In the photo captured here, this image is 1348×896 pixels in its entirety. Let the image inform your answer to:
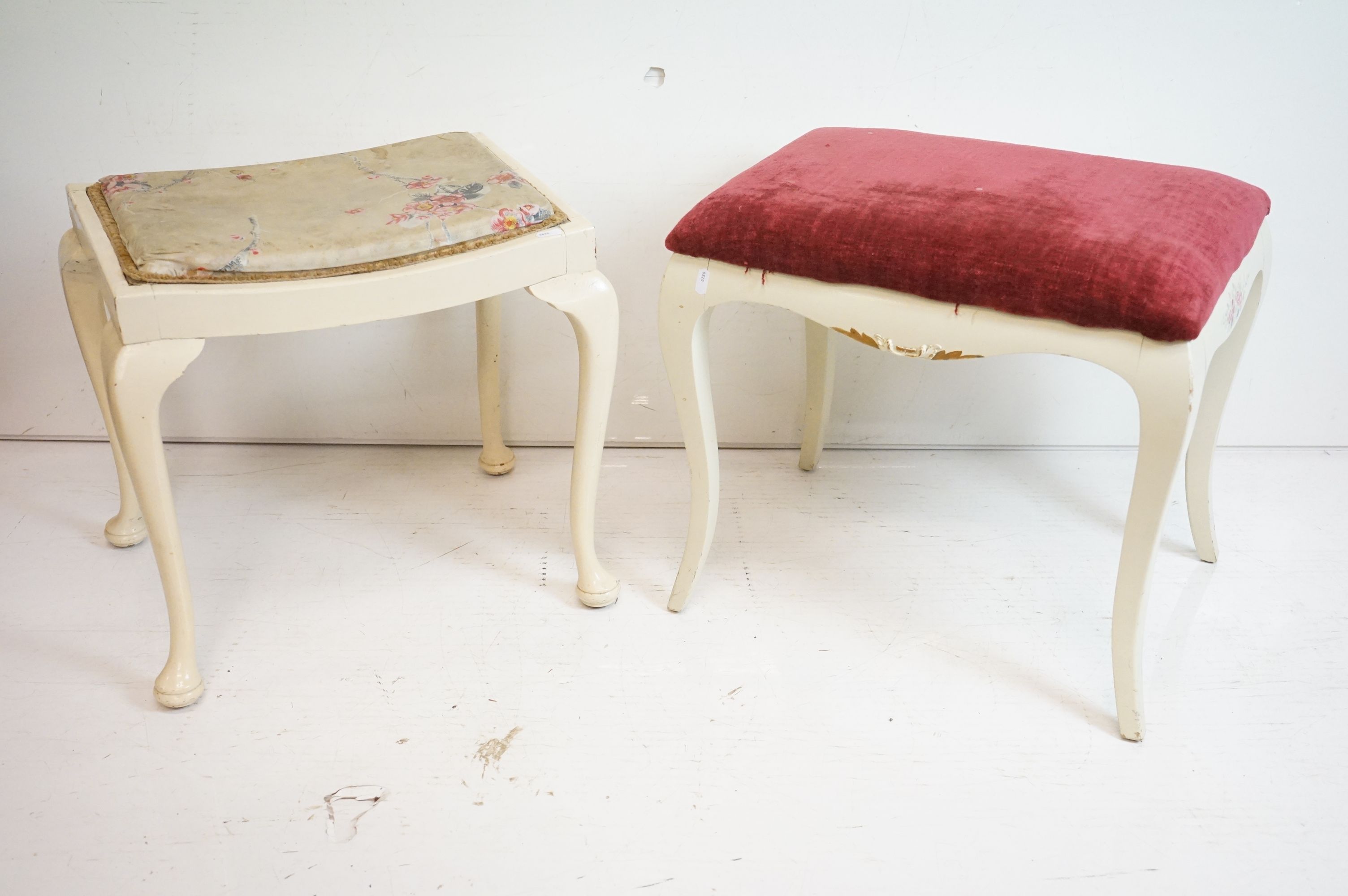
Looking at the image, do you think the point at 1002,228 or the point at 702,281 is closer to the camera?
the point at 1002,228

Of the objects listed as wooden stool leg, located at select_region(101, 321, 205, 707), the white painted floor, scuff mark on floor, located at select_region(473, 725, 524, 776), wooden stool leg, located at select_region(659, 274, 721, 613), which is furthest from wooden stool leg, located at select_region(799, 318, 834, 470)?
wooden stool leg, located at select_region(101, 321, 205, 707)

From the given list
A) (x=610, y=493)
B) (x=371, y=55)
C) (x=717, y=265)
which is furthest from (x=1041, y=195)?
(x=371, y=55)

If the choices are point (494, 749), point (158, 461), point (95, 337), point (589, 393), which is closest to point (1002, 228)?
point (589, 393)

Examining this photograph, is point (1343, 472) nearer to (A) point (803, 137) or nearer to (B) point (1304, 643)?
(B) point (1304, 643)

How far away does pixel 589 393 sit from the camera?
1.05 meters

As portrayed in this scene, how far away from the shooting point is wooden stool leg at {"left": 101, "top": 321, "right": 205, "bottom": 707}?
2.84ft

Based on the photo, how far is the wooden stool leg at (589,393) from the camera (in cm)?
100

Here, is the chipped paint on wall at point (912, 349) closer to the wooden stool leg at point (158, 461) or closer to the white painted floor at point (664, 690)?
the white painted floor at point (664, 690)

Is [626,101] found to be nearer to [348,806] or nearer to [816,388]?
[816,388]

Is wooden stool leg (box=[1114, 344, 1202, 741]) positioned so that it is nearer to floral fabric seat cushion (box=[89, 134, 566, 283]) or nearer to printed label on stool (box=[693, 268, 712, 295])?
printed label on stool (box=[693, 268, 712, 295])

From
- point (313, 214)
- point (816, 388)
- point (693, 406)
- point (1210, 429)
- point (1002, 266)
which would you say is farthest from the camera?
point (816, 388)

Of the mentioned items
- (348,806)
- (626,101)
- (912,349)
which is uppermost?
(626,101)

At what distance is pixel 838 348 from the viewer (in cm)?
141

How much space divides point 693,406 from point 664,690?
279mm
